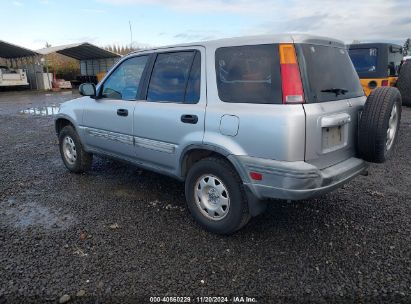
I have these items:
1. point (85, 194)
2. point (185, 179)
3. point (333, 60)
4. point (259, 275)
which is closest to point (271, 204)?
point (185, 179)

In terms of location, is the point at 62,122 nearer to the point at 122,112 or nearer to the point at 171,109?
the point at 122,112

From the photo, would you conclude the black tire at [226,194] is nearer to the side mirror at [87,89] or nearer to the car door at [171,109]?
the car door at [171,109]

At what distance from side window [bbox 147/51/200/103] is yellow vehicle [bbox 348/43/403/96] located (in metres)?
6.50

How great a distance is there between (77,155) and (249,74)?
3274 millimetres

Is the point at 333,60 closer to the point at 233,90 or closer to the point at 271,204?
the point at 233,90

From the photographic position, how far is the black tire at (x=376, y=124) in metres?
3.16

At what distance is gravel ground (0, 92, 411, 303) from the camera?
2.67 metres

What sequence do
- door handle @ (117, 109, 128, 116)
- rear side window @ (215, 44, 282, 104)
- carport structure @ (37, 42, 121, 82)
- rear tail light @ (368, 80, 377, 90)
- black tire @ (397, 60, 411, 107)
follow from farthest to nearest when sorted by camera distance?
carport structure @ (37, 42, 121, 82) → black tire @ (397, 60, 411, 107) → rear tail light @ (368, 80, 377, 90) → door handle @ (117, 109, 128, 116) → rear side window @ (215, 44, 282, 104)

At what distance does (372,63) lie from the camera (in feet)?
29.5

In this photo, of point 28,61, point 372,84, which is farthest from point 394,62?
point 28,61

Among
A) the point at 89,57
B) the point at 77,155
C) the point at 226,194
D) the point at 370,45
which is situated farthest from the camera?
the point at 89,57

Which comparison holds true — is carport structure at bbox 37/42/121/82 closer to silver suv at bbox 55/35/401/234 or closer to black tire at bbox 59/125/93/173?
black tire at bbox 59/125/93/173

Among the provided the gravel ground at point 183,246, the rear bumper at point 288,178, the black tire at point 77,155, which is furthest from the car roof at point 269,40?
the black tire at point 77,155

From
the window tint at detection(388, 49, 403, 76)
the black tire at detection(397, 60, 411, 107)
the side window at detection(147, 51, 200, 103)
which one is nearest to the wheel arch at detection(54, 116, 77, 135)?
the side window at detection(147, 51, 200, 103)
